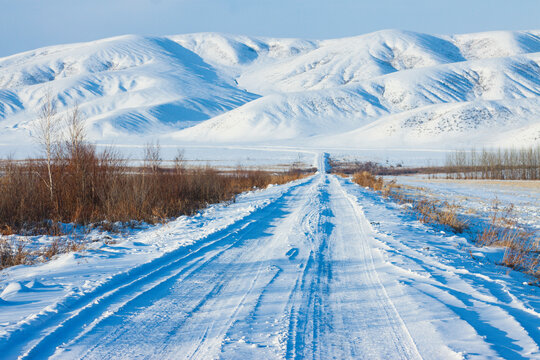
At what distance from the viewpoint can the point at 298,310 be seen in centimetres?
371

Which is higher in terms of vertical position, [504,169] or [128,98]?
[128,98]

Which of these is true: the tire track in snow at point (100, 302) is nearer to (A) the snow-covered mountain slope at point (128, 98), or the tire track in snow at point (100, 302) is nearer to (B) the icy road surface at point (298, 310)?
(B) the icy road surface at point (298, 310)

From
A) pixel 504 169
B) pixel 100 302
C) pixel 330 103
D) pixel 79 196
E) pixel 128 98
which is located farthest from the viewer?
pixel 128 98

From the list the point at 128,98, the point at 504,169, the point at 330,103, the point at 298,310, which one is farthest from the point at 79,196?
the point at 128,98

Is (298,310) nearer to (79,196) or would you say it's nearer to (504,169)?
(79,196)

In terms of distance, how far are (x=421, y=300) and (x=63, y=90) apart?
189806 mm

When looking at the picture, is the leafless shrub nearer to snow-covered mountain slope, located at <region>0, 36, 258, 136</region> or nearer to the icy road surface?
the icy road surface

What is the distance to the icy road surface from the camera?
2.99m

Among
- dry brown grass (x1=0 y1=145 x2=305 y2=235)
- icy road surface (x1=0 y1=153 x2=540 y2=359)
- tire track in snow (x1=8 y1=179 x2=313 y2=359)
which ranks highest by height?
dry brown grass (x1=0 y1=145 x2=305 y2=235)

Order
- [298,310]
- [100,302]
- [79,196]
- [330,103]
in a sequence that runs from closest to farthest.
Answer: [298,310]
[100,302]
[79,196]
[330,103]

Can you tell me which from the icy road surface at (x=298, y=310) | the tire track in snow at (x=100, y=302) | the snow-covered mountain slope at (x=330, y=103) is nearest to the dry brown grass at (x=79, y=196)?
the tire track in snow at (x=100, y=302)

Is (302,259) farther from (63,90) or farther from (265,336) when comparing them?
(63,90)

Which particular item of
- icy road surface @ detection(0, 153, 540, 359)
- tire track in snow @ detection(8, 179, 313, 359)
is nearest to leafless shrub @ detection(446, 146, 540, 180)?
icy road surface @ detection(0, 153, 540, 359)

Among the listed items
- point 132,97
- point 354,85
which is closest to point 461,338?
point 354,85
